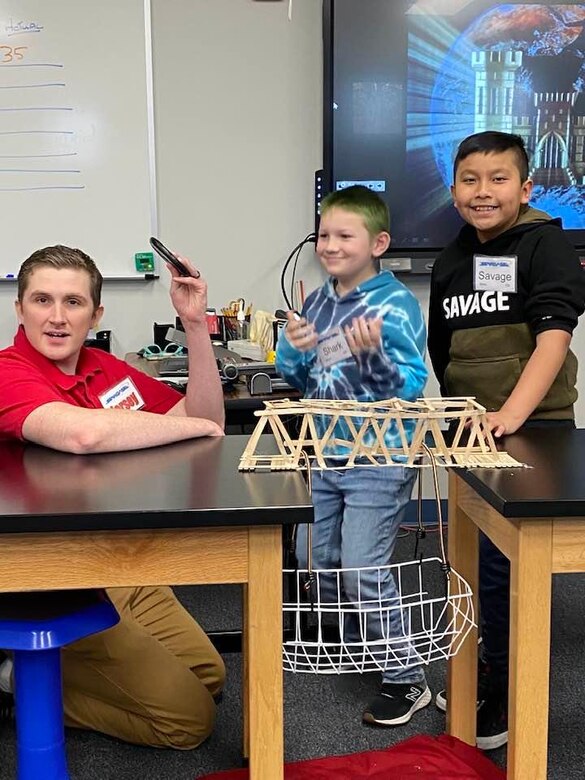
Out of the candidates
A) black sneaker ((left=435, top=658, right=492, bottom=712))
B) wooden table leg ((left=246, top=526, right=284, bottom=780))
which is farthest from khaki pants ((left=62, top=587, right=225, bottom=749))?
wooden table leg ((left=246, top=526, right=284, bottom=780))

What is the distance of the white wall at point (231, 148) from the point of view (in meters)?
3.29

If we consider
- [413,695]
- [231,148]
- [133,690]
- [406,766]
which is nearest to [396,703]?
[413,695]

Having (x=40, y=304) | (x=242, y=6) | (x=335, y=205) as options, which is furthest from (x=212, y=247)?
(x=40, y=304)

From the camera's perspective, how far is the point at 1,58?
123 inches

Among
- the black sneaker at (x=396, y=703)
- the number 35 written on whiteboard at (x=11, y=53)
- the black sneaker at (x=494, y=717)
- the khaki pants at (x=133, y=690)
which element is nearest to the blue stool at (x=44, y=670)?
the khaki pants at (x=133, y=690)

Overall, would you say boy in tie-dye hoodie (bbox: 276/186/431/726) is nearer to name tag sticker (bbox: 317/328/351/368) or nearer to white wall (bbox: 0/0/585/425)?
name tag sticker (bbox: 317/328/351/368)

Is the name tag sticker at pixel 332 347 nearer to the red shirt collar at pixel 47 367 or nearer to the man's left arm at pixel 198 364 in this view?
the man's left arm at pixel 198 364

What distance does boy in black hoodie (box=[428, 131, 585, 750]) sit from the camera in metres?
1.90

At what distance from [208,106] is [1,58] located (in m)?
0.79

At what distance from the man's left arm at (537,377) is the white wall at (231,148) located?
169cm

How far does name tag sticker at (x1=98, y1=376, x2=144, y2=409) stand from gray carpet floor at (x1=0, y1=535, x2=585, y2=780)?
0.80 meters

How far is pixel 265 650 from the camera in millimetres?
1216

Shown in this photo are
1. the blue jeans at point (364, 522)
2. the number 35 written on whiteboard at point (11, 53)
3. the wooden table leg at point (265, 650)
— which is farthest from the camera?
the number 35 written on whiteboard at point (11, 53)

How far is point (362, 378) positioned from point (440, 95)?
1.79m
